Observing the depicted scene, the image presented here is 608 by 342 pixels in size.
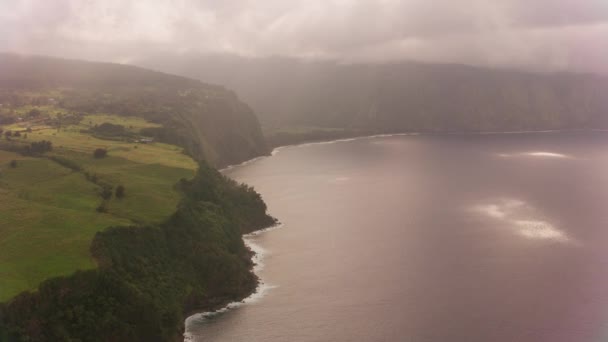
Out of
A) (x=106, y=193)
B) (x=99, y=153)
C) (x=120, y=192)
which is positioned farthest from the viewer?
(x=99, y=153)

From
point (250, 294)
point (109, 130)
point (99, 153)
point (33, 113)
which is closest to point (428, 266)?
point (250, 294)

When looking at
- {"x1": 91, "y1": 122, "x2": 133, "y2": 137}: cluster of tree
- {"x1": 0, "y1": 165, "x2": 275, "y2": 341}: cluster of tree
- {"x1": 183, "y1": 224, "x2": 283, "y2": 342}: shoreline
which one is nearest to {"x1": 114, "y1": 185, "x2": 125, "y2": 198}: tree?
{"x1": 0, "y1": 165, "x2": 275, "y2": 341}: cluster of tree

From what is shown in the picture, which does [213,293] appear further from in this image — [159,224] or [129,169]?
[129,169]

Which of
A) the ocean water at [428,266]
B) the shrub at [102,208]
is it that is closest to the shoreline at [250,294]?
the ocean water at [428,266]

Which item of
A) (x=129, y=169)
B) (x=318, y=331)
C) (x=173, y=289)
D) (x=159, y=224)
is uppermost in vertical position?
(x=129, y=169)

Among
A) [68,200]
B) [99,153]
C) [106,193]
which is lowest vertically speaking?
[68,200]

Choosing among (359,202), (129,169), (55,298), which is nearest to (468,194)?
(359,202)

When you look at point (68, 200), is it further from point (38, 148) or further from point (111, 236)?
point (38, 148)
